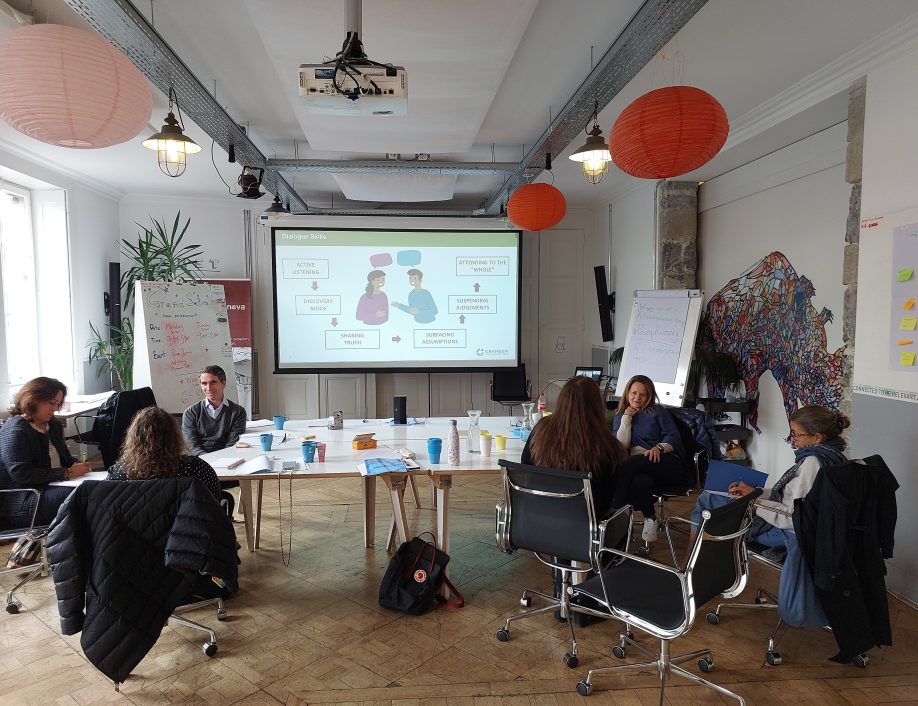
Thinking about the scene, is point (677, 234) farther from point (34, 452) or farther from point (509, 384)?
point (34, 452)

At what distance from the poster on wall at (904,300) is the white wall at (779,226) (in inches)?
34.3

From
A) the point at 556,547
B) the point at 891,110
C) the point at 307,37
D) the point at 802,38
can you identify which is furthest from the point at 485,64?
the point at 556,547

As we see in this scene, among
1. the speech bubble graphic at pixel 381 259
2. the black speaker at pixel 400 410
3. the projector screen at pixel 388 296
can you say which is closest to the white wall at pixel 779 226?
the projector screen at pixel 388 296

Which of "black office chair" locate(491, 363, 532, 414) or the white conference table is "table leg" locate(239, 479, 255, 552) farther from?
"black office chair" locate(491, 363, 532, 414)

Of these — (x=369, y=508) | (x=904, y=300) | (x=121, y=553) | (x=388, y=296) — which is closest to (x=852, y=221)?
(x=904, y=300)

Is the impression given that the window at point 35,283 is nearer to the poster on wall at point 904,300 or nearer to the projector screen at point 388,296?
the projector screen at point 388,296

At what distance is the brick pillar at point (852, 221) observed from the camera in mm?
3178

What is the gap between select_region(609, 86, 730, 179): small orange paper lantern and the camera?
2.14 m

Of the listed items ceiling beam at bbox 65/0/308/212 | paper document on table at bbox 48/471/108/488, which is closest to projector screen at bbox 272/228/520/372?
ceiling beam at bbox 65/0/308/212

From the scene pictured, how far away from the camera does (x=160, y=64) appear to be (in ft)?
9.70

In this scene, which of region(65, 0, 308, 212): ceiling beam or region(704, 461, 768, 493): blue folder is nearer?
region(65, 0, 308, 212): ceiling beam

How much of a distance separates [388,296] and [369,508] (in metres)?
3.27

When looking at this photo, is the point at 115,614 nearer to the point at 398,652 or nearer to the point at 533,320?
the point at 398,652

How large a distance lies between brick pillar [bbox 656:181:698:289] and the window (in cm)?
581
